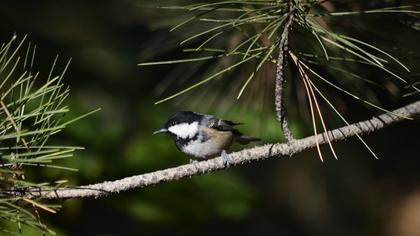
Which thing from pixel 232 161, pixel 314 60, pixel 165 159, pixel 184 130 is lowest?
pixel 165 159

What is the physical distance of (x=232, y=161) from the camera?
1860 millimetres

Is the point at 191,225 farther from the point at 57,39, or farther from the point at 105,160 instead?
the point at 57,39

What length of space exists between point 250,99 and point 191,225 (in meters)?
0.59

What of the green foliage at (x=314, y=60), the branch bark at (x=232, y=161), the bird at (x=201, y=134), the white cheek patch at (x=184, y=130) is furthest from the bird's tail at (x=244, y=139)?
the branch bark at (x=232, y=161)

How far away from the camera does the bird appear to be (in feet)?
8.99

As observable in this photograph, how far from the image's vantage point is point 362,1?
213 cm

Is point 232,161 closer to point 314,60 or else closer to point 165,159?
point 314,60

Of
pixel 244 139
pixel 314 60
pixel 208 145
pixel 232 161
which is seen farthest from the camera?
pixel 244 139

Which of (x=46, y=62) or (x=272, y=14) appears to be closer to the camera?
(x=272, y=14)

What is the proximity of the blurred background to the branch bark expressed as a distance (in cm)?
52

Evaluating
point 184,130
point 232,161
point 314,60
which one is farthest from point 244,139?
point 232,161

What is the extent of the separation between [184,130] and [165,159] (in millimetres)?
134

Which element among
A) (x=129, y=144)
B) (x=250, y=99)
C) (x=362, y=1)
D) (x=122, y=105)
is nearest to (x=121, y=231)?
(x=122, y=105)

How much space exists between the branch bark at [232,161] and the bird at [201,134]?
33.4 inches
